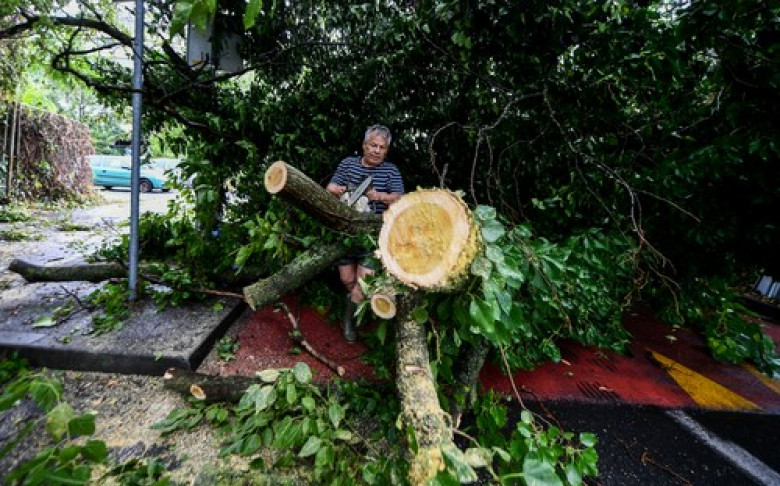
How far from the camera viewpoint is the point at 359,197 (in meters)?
2.70

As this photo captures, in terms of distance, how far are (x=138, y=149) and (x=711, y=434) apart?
181 inches

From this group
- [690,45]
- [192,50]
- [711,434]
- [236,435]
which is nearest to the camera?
[236,435]

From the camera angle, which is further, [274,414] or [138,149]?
[138,149]

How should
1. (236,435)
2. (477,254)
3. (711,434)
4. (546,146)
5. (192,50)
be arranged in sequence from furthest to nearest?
(192,50), (546,146), (711,434), (236,435), (477,254)

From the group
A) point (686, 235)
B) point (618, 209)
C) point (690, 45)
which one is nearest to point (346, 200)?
point (618, 209)

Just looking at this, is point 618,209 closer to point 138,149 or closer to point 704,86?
point 704,86

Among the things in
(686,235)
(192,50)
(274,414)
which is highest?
(192,50)

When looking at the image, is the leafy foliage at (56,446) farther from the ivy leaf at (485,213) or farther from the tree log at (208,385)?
the ivy leaf at (485,213)

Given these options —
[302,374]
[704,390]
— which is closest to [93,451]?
[302,374]

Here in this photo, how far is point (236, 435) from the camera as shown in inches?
72.7

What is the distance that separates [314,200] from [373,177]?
3.37 feet

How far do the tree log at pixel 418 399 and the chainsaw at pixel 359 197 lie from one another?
112cm

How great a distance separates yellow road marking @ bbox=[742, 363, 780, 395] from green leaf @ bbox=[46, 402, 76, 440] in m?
5.01

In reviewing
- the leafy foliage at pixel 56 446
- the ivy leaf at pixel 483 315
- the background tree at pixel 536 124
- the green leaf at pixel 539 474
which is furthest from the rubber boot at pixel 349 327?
the green leaf at pixel 539 474
